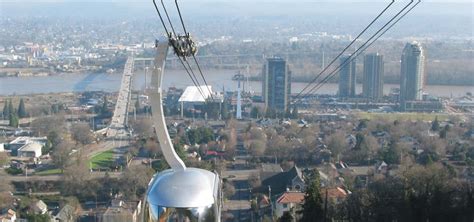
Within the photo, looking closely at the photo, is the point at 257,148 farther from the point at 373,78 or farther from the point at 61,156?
the point at 373,78

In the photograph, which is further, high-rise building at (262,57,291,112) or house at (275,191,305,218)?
high-rise building at (262,57,291,112)

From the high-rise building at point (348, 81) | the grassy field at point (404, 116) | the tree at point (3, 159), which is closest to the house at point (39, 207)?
the tree at point (3, 159)

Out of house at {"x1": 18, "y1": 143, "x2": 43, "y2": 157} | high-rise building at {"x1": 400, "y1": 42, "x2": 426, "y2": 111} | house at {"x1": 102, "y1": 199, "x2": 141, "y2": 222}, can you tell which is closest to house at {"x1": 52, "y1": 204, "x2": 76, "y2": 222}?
house at {"x1": 102, "y1": 199, "x2": 141, "y2": 222}

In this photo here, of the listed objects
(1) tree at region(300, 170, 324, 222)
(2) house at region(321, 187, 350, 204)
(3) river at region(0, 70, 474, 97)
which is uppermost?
(3) river at region(0, 70, 474, 97)

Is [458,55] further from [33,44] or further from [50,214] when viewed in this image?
[50,214]

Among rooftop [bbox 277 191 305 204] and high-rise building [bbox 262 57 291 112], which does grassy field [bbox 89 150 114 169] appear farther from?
high-rise building [bbox 262 57 291 112]

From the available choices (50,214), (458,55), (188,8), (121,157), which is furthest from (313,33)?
(50,214)
